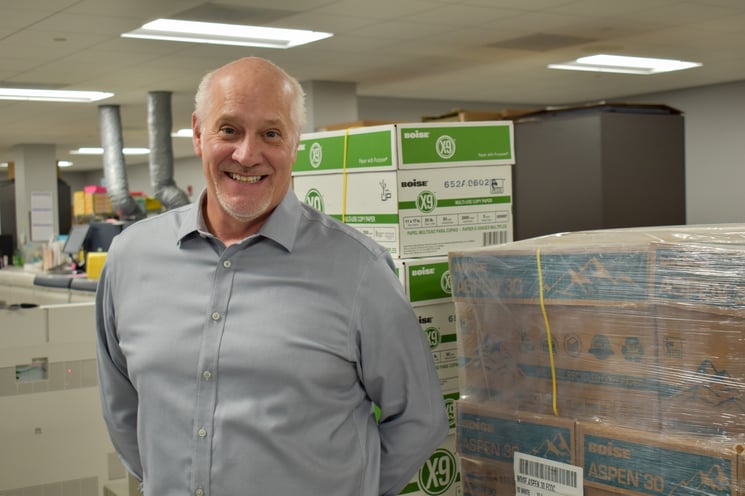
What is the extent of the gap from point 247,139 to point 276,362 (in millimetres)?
366

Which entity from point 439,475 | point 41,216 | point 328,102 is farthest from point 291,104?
point 41,216

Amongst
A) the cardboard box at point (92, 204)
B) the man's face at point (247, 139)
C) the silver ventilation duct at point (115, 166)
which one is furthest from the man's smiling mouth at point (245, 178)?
the cardboard box at point (92, 204)

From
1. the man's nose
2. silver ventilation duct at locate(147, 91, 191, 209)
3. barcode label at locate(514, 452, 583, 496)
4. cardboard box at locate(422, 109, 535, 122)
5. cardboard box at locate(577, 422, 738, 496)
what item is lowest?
barcode label at locate(514, 452, 583, 496)

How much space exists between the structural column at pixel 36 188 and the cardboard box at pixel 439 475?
38.6 feet

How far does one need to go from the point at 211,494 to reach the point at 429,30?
504cm

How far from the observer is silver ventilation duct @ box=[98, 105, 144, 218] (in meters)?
9.00

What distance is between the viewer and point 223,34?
594 cm

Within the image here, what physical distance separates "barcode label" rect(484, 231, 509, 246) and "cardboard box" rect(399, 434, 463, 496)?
452 millimetres

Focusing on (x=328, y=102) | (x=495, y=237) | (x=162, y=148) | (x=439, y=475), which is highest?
(x=328, y=102)

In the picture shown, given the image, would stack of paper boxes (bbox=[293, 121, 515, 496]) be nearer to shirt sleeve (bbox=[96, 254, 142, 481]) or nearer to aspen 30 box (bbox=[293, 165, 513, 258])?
aspen 30 box (bbox=[293, 165, 513, 258])

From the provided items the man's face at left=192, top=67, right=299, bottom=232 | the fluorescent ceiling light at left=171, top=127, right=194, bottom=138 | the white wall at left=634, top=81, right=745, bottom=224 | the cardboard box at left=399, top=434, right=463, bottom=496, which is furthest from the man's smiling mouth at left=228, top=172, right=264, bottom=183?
the fluorescent ceiling light at left=171, top=127, right=194, bottom=138

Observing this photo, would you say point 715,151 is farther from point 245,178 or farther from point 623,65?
point 245,178

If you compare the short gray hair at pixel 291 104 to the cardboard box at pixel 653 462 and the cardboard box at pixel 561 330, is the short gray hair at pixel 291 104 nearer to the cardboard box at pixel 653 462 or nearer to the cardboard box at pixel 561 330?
the cardboard box at pixel 561 330

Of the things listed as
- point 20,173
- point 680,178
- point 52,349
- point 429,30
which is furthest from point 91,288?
point 20,173
